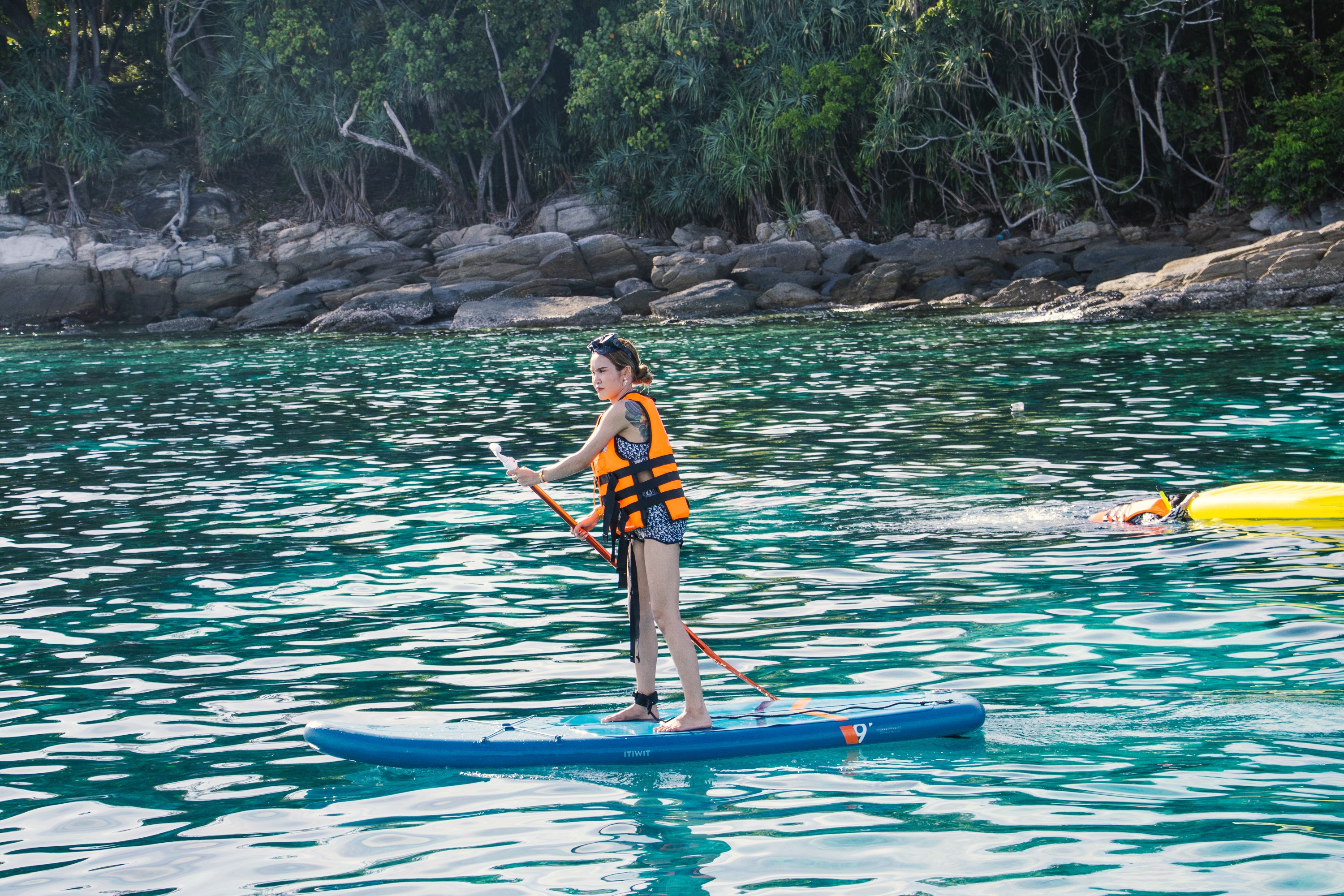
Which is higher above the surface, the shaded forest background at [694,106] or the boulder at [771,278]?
the shaded forest background at [694,106]

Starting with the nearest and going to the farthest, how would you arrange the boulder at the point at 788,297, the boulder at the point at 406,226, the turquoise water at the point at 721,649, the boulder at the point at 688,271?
1. the turquoise water at the point at 721,649
2. the boulder at the point at 788,297
3. the boulder at the point at 688,271
4. the boulder at the point at 406,226

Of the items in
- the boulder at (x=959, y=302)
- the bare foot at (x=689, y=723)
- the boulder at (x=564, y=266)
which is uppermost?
the boulder at (x=564, y=266)

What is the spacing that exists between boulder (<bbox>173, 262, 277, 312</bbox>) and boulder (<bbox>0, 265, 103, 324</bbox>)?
231cm

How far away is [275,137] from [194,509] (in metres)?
30.6

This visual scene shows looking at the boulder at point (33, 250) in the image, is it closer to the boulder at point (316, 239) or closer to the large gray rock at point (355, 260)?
the boulder at point (316, 239)

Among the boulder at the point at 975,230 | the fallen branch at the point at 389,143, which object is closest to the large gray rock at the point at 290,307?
the fallen branch at the point at 389,143

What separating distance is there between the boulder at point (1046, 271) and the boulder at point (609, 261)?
969 cm

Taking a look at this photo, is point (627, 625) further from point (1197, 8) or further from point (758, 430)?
point (1197, 8)

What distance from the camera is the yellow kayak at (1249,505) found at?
802cm

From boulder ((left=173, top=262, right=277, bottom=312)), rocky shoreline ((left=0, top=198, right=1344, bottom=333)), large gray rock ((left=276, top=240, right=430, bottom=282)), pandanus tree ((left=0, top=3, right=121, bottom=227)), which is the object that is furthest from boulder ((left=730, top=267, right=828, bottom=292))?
pandanus tree ((left=0, top=3, right=121, bottom=227))

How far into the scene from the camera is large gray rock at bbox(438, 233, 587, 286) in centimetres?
3225

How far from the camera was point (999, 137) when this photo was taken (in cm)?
3069

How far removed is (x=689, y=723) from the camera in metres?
4.84

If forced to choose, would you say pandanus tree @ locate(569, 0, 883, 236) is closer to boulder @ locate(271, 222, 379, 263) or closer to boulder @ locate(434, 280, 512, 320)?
boulder @ locate(434, 280, 512, 320)
